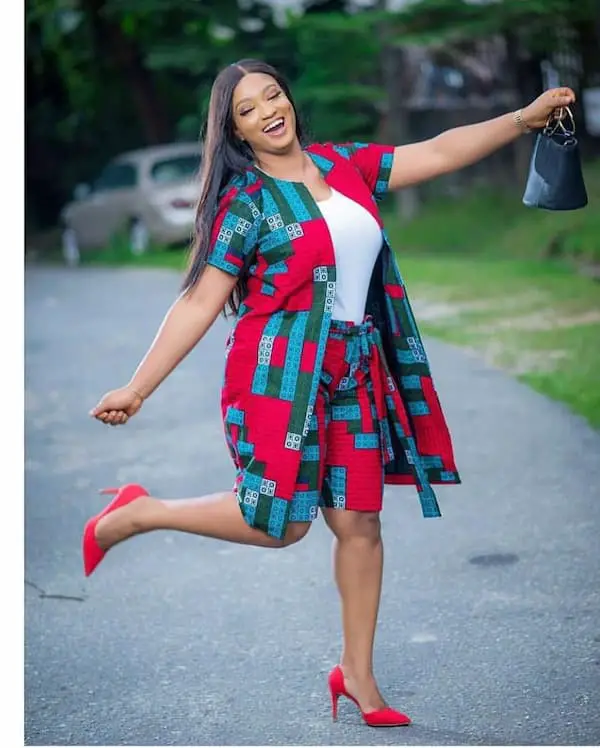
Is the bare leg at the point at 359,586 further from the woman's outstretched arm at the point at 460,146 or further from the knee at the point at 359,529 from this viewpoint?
the woman's outstretched arm at the point at 460,146

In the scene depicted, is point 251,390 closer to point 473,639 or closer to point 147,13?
point 473,639

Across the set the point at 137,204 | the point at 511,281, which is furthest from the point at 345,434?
the point at 137,204

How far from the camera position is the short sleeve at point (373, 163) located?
3.09 meters

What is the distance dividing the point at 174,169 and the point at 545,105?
8.51 m

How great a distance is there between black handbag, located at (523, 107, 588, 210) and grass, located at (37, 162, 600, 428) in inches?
94.2

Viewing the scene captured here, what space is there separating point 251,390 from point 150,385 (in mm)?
194

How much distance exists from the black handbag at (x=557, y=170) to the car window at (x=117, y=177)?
8252 mm

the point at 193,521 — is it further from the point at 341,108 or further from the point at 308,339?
the point at 341,108

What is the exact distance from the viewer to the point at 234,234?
289cm

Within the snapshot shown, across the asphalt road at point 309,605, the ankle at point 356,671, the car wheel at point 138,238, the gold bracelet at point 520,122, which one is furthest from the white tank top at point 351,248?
the car wheel at point 138,238

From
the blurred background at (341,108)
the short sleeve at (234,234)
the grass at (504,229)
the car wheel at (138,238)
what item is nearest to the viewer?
the short sleeve at (234,234)

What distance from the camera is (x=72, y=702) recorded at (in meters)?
3.44

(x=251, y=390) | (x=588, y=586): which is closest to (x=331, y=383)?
(x=251, y=390)

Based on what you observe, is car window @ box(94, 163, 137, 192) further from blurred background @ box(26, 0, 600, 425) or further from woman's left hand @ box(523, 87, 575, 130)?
woman's left hand @ box(523, 87, 575, 130)
